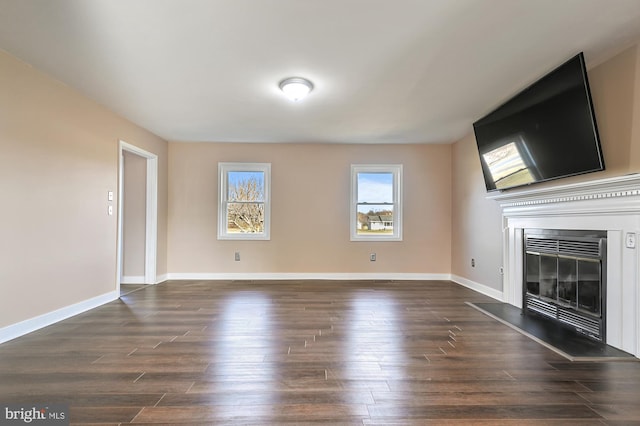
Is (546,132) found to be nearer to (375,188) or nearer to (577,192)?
(577,192)

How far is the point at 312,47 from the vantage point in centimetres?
234

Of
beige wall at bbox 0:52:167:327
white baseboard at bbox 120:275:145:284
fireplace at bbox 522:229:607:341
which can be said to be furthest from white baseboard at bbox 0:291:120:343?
fireplace at bbox 522:229:607:341

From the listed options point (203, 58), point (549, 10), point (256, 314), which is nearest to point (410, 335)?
point (256, 314)

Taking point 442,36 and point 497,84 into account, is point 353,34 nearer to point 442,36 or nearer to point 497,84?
point 442,36

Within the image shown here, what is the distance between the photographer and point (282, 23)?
206 cm

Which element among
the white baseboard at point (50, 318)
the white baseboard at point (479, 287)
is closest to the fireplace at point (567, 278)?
the white baseboard at point (479, 287)

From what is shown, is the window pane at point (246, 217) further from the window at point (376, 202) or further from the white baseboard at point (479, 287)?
the white baseboard at point (479, 287)

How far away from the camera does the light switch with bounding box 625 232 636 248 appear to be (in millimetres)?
2215

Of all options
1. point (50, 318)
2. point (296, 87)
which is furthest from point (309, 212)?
point (50, 318)

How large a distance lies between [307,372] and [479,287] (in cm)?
344

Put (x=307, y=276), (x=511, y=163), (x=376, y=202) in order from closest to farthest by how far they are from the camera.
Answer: (x=511, y=163), (x=307, y=276), (x=376, y=202)

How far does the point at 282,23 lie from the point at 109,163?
300cm

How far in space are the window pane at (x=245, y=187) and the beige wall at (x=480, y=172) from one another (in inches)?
137

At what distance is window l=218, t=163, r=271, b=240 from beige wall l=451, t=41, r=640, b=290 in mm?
3325
